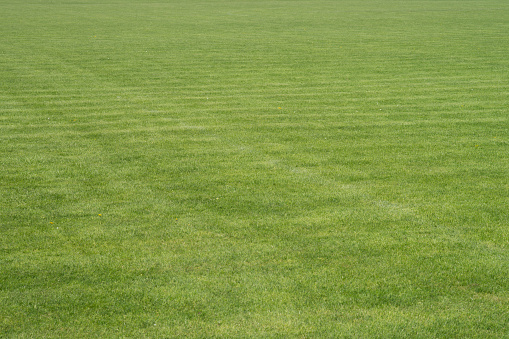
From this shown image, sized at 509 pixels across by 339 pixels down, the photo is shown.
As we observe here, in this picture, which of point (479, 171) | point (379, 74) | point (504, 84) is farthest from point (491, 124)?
point (379, 74)

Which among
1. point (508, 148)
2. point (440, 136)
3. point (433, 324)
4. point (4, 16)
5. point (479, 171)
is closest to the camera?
point (433, 324)

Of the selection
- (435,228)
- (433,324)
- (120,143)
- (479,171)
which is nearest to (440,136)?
(479,171)

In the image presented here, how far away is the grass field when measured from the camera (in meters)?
5.48

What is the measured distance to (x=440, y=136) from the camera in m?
11.1

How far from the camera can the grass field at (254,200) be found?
5.48m

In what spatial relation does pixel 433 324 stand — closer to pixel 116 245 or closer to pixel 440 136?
pixel 116 245

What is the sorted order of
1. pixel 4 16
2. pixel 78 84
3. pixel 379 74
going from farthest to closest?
pixel 4 16
pixel 379 74
pixel 78 84

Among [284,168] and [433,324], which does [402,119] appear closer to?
[284,168]

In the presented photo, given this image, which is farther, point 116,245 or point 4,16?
point 4,16

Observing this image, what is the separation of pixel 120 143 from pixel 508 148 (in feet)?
21.4

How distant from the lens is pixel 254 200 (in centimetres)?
805

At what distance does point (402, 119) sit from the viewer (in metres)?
12.4

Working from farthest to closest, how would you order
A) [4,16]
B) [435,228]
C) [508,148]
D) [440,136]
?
[4,16]
[440,136]
[508,148]
[435,228]

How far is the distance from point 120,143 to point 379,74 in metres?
9.36
